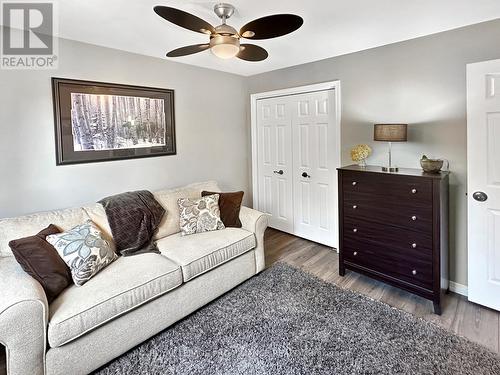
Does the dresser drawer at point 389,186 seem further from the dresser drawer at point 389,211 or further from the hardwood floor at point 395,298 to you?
the hardwood floor at point 395,298

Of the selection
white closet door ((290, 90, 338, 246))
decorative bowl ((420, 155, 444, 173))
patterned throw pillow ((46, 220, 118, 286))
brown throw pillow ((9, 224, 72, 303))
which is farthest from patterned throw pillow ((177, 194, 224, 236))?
decorative bowl ((420, 155, 444, 173))

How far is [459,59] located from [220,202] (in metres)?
2.50

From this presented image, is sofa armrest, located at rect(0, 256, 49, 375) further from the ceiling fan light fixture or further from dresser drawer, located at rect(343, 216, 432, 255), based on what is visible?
dresser drawer, located at rect(343, 216, 432, 255)

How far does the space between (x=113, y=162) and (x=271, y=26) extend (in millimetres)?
2087

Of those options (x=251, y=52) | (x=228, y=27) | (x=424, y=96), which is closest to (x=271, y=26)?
(x=228, y=27)

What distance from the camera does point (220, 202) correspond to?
3084 mm

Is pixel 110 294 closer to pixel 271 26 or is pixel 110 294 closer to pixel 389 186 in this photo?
pixel 271 26

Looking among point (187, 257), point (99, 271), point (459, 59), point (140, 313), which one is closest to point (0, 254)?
point (99, 271)

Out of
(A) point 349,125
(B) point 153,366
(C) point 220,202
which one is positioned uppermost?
(A) point 349,125

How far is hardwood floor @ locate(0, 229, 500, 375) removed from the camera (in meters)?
2.11

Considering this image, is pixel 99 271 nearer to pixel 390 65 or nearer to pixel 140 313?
pixel 140 313

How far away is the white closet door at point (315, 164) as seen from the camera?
352cm

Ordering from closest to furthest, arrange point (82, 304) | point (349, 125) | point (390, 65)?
point (82, 304), point (390, 65), point (349, 125)

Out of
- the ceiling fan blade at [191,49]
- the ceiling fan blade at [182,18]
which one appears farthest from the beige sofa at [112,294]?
the ceiling fan blade at [182,18]
